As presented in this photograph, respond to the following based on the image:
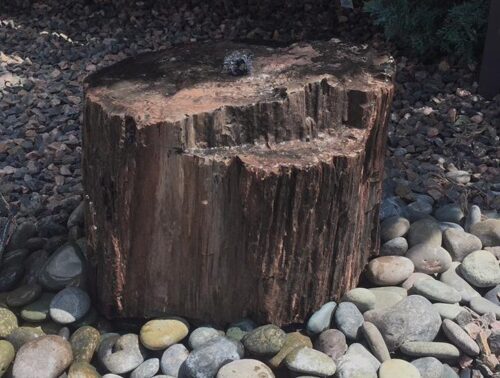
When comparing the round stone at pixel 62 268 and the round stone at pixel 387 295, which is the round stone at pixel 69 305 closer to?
the round stone at pixel 62 268

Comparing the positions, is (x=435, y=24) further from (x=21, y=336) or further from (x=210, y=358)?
(x=21, y=336)

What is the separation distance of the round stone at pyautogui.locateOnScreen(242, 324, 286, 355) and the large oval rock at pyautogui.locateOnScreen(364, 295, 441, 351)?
314mm

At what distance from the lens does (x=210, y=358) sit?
6.65 ft

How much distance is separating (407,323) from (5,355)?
1.19m

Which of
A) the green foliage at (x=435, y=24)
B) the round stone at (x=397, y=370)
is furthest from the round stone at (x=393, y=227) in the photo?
the green foliage at (x=435, y=24)

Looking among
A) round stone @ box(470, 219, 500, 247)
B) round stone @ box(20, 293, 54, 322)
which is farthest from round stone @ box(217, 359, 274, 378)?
round stone @ box(470, 219, 500, 247)

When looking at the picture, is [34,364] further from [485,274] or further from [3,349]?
[485,274]

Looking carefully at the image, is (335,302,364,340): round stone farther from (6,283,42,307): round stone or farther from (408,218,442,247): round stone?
(6,283,42,307): round stone

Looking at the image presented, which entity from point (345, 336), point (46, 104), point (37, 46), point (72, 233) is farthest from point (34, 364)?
point (37, 46)

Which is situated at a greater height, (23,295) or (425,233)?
(425,233)

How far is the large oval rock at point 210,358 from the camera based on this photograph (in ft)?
6.61

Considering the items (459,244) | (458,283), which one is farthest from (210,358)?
(459,244)

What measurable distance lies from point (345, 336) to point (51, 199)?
1.39 metres

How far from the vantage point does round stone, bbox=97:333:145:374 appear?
2090 millimetres
